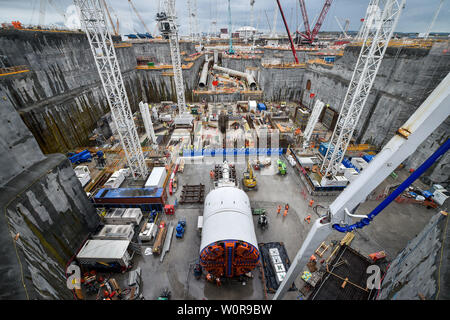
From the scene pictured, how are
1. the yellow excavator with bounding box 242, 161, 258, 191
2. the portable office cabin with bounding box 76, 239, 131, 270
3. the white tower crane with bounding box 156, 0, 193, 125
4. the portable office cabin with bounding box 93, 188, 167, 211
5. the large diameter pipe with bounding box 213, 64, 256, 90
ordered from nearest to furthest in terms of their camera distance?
the portable office cabin with bounding box 76, 239, 131, 270 → the portable office cabin with bounding box 93, 188, 167, 211 → the yellow excavator with bounding box 242, 161, 258, 191 → the white tower crane with bounding box 156, 0, 193, 125 → the large diameter pipe with bounding box 213, 64, 256, 90

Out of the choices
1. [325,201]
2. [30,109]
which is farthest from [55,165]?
[325,201]

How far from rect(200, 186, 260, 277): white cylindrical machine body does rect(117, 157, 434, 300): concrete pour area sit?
1.55m

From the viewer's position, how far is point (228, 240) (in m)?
A: 9.84

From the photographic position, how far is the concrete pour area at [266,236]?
1159 cm

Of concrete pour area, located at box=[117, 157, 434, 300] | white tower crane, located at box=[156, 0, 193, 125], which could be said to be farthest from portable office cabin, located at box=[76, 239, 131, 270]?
white tower crane, located at box=[156, 0, 193, 125]

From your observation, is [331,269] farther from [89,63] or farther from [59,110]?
[89,63]

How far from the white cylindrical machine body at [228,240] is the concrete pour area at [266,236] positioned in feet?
5.10

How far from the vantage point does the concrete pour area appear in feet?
38.0

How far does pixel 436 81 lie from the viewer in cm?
1697

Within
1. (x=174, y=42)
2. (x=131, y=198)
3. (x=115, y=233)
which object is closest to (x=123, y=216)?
(x=131, y=198)

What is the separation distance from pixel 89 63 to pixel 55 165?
2293 cm

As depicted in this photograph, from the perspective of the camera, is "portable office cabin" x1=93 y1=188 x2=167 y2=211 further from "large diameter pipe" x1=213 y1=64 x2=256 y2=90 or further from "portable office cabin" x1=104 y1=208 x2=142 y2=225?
"large diameter pipe" x1=213 y1=64 x2=256 y2=90

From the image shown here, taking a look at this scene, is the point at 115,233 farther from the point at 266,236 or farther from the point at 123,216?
the point at 266,236
